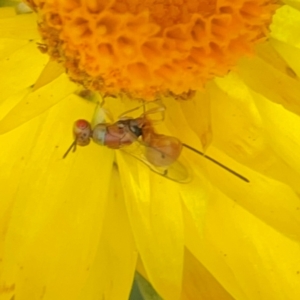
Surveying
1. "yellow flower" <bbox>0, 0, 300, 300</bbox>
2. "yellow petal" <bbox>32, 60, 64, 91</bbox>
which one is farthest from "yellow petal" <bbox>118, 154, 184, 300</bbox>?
"yellow petal" <bbox>32, 60, 64, 91</bbox>

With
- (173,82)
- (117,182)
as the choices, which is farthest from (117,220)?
(173,82)

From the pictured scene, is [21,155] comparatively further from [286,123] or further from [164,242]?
[286,123]

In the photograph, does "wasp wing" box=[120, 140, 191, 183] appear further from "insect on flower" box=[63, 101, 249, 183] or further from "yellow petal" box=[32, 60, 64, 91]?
"yellow petal" box=[32, 60, 64, 91]

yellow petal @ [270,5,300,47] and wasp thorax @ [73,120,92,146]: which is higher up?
yellow petal @ [270,5,300,47]

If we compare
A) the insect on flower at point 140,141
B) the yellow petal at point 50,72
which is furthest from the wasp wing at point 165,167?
the yellow petal at point 50,72

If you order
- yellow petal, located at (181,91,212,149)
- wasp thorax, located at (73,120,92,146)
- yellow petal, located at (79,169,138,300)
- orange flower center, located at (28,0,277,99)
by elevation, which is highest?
orange flower center, located at (28,0,277,99)

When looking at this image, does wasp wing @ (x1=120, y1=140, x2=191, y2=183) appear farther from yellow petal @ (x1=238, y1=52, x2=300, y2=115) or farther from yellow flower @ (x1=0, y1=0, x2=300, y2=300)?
yellow petal @ (x1=238, y1=52, x2=300, y2=115)

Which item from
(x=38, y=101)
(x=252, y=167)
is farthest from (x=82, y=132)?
(x=252, y=167)
